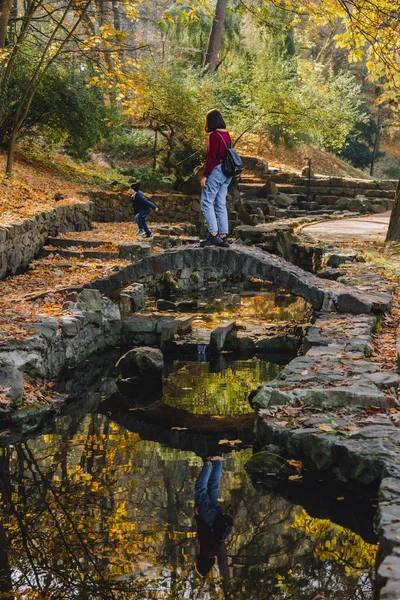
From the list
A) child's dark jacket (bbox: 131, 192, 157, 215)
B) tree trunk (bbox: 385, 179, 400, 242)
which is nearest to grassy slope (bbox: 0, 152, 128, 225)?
child's dark jacket (bbox: 131, 192, 157, 215)

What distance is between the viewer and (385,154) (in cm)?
4294

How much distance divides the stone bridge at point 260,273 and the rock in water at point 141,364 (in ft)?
5.21

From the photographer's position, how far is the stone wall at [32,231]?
1382cm

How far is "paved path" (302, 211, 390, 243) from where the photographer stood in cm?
1935

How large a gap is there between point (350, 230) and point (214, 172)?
1122cm

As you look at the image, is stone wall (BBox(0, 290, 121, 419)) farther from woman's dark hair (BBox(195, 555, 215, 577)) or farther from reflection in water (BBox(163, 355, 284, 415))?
woman's dark hair (BBox(195, 555, 215, 577))

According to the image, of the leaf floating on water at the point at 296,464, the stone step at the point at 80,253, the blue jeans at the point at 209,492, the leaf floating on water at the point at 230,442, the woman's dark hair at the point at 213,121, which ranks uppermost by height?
the woman's dark hair at the point at 213,121

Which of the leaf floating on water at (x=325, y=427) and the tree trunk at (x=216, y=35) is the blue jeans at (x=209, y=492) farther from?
the tree trunk at (x=216, y=35)

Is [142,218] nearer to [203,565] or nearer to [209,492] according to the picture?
[209,492]

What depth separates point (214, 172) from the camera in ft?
35.8

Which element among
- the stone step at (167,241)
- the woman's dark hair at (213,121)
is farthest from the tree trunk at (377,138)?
the woman's dark hair at (213,121)

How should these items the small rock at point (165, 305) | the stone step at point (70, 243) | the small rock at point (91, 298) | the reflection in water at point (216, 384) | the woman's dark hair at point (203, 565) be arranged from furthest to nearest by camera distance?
1. the stone step at point (70, 243)
2. the small rock at point (165, 305)
3. the small rock at point (91, 298)
4. the reflection in water at point (216, 384)
5. the woman's dark hair at point (203, 565)

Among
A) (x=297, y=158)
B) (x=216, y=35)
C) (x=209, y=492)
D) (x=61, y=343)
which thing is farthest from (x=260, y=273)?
(x=297, y=158)

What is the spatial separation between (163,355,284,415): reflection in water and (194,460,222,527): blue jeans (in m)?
2.14
